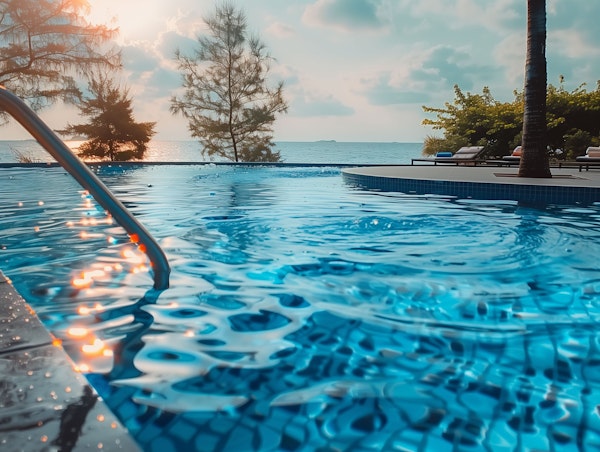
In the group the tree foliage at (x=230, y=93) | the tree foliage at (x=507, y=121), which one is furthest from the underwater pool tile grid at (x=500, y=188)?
the tree foliage at (x=230, y=93)

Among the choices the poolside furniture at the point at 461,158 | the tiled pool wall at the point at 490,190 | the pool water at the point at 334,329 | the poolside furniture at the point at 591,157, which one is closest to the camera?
the pool water at the point at 334,329

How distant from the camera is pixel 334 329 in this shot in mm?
3088

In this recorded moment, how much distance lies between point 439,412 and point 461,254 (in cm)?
314

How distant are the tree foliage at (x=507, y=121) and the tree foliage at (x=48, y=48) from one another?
1557cm

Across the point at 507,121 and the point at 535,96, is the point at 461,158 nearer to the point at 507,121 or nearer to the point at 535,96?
the point at 507,121

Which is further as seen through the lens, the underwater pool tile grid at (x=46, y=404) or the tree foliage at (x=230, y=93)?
the tree foliage at (x=230, y=93)

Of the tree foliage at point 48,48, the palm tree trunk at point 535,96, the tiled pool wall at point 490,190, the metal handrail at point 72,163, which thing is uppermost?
the tree foliage at point 48,48

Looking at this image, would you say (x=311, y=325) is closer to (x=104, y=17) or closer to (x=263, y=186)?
(x=263, y=186)

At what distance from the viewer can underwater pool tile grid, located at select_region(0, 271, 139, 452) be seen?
1260 mm

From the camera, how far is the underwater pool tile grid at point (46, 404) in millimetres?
1260

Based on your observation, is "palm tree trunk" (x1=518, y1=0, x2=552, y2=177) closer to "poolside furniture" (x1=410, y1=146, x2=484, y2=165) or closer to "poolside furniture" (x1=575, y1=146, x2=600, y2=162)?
"poolside furniture" (x1=575, y1=146, x2=600, y2=162)

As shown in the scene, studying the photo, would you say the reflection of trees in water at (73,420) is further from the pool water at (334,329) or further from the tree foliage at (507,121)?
the tree foliage at (507,121)

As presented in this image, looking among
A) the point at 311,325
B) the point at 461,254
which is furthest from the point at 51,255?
the point at 461,254

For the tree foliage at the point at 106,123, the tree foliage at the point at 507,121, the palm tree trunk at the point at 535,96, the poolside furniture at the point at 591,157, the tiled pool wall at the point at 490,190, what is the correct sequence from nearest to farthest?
the tiled pool wall at the point at 490,190, the palm tree trunk at the point at 535,96, the poolside furniture at the point at 591,157, the tree foliage at the point at 507,121, the tree foliage at the point at 106,123
